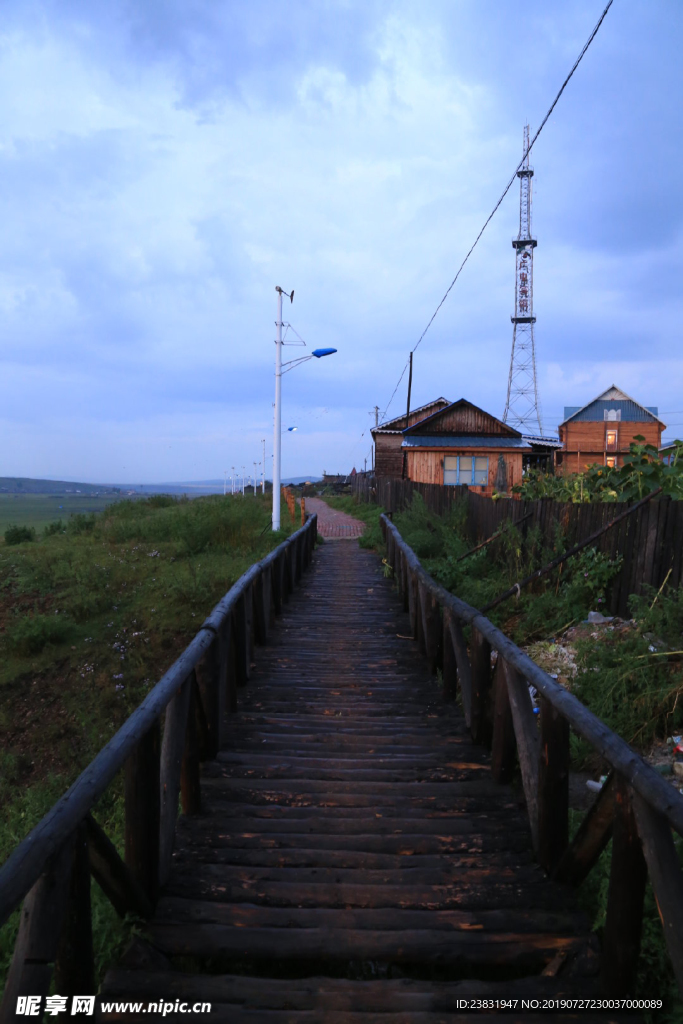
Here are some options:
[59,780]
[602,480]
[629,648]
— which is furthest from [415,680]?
[602,480]

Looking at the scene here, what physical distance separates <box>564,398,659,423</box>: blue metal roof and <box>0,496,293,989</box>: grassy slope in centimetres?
3261

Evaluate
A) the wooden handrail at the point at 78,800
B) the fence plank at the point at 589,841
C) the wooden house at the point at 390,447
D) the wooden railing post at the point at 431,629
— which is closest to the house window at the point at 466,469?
the wooden house at the point at 390,447

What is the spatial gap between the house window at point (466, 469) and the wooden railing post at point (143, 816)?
24982 mm

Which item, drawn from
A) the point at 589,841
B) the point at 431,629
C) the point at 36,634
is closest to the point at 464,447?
the point at 36,634

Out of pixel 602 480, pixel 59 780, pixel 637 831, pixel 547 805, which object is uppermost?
pixel 602 480

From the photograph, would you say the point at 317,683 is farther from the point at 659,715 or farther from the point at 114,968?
the point at 114,968

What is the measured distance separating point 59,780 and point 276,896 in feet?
17.4

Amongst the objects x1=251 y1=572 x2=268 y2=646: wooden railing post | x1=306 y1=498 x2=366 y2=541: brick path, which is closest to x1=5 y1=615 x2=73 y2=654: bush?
x1=251 y1=572 x2=268 y2=646: wooden railing post

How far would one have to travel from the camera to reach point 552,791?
300 centimetres

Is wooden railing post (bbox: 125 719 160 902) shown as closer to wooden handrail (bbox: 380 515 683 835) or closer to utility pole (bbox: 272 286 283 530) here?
wooden handrail (bbox: 380 515 683 835)

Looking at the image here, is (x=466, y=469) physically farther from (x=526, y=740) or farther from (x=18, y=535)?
(x=526, y=740)

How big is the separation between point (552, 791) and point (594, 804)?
50cm

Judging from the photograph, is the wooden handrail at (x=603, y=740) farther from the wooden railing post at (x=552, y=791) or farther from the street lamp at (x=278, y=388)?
the street lamp at (x=278, y=388)

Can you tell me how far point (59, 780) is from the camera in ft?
23.2
